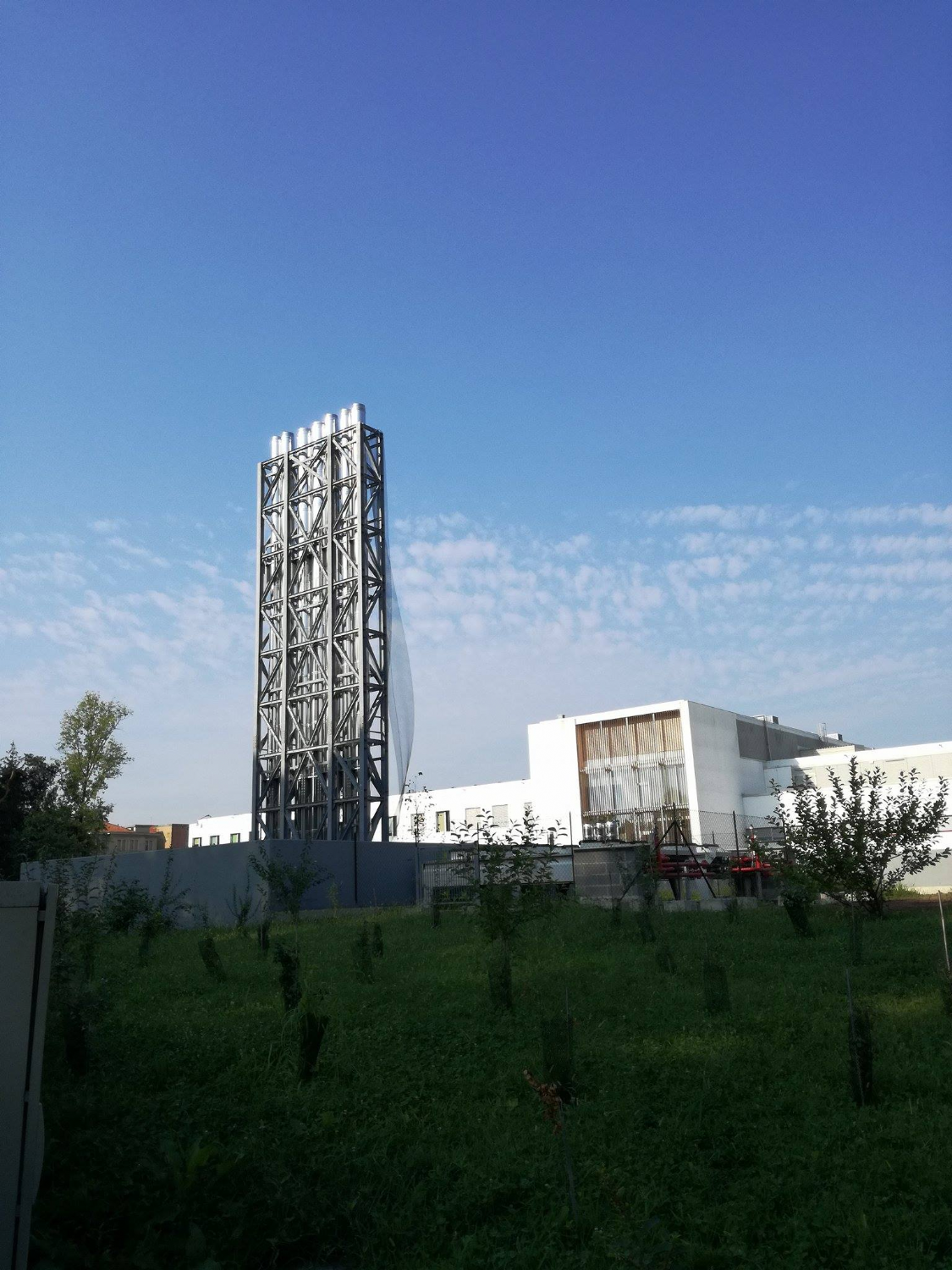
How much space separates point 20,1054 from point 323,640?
104 ft

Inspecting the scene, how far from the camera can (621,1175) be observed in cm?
607

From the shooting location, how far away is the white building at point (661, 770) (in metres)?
47.3

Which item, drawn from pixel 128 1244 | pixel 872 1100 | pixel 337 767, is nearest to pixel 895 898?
pixel 337 767

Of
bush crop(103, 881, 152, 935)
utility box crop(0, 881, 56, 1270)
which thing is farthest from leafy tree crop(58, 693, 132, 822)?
→ utility box crop(0, 881, 56, 1270)

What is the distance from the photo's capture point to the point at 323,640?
3550cm

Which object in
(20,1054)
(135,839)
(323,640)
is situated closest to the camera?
(20,1054)

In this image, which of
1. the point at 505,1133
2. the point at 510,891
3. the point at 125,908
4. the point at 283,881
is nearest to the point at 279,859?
the point at 283,881

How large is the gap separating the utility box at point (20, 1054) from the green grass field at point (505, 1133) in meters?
0.62

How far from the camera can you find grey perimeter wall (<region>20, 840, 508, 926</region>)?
2581 centimetres

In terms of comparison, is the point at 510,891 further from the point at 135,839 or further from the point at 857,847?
the point at 135,839

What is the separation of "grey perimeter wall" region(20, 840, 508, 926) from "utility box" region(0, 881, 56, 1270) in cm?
2043

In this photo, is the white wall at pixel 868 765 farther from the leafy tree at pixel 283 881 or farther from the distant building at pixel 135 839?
the distant building at pixel 135 839

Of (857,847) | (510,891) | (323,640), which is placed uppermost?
(323,640)

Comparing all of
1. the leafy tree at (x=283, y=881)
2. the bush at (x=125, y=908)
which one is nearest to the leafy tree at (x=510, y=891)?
the leafy tree at (x=283, y=881)
